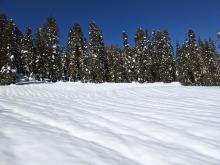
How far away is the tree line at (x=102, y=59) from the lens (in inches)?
2768

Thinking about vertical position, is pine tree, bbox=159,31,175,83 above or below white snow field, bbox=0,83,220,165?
above

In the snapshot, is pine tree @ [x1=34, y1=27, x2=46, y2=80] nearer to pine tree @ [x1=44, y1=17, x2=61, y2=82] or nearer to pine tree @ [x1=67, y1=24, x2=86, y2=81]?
pine tree @ [x1=44, y1=17, x2=61, y2=82]

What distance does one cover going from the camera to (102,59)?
69750 millimetres

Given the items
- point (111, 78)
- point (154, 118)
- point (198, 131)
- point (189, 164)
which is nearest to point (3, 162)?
point (189, 164)

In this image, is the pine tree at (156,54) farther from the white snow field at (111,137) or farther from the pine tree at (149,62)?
the white snow field at (111,137)

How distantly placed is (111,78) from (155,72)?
1143 cm

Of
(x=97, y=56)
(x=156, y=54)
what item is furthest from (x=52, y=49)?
(x=156, y=54)

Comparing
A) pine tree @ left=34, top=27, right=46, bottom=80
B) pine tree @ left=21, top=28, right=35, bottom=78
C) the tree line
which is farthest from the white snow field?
pine tree @ left=21, top=28, right=35, bottom=78

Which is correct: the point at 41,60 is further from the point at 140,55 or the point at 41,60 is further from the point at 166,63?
the point at 166,63

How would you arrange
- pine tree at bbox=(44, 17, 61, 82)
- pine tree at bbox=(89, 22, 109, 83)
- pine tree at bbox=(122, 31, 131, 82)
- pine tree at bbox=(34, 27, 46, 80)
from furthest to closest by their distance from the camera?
1. pine tree at bbox=(122, 31, 131, 82)
2. pine tree at bbox=(34, 27, 46, 80)
3. pine tree at bbox=(44, 17, 61, 82)
4. pine tree at bbox=(89, 22, 109, 83)

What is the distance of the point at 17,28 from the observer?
3216 inches

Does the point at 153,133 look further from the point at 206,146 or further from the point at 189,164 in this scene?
the point at 189,164

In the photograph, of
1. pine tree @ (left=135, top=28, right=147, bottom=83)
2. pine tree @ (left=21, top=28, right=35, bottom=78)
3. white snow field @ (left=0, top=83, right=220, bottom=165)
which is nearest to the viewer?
white snow field @ (left=0, top=83, right=220, bottom=165)

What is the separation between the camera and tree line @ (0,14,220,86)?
70312mm
